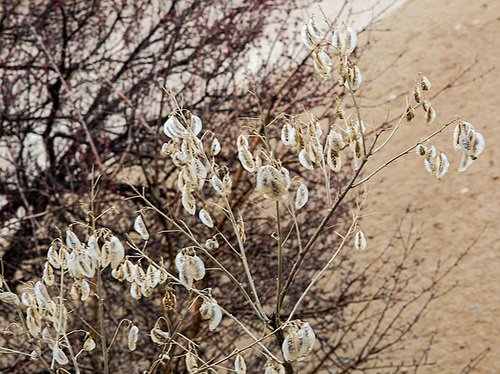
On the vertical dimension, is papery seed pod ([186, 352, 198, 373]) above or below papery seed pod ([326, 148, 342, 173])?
below

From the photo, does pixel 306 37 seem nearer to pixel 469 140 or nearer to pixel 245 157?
pixel 245 157

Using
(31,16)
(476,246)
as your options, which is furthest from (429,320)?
(31,16)

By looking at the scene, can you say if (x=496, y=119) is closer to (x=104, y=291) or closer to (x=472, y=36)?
(x=472, y=36)

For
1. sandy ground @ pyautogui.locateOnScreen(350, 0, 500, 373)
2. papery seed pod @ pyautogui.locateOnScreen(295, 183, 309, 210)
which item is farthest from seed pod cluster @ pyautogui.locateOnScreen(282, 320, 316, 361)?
sandy ground @ pyautogui.locateOnScreen(350, 0, 500, 373)

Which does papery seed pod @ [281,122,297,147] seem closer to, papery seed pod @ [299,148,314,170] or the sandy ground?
papery seed pod @ [299,148,314,170]

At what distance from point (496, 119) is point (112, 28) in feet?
11.2

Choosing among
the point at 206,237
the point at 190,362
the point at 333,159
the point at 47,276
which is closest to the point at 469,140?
the point at 333,159

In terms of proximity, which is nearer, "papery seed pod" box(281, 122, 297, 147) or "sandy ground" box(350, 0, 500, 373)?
"papery seed pod" box(281, 122, 297, 147)

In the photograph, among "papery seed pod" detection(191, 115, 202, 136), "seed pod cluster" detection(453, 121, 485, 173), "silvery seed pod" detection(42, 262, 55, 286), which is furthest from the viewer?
"silvery seed pod" detection(42, 262, 55, 286)

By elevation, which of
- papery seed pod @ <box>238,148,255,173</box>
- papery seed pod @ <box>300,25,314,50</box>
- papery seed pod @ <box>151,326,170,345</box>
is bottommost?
papery seed pod @ <box>151,326,170,345</box>

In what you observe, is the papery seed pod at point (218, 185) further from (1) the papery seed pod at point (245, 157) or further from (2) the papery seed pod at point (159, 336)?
(2) the papery seed pod at point (159, 336)

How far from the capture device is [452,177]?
5438 millimetres

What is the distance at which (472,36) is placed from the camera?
21.3 feet

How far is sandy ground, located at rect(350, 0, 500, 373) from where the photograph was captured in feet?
14.9
